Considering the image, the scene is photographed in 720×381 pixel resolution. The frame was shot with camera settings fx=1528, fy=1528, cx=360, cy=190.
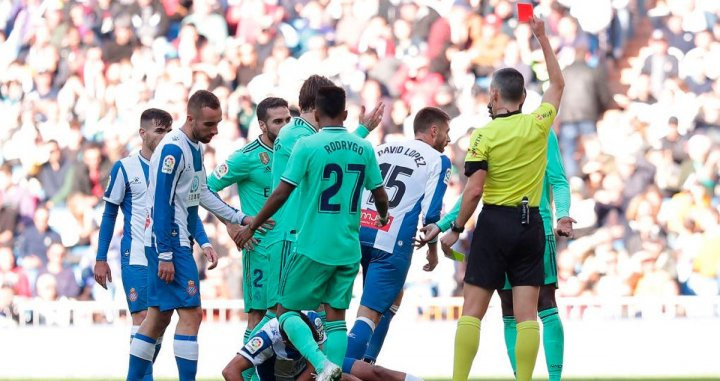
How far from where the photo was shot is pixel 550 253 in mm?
10734

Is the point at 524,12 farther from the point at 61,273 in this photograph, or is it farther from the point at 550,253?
the point at 61,273

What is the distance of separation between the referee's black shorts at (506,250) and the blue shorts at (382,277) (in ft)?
4.64

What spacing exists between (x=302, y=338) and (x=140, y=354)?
60.5 inches

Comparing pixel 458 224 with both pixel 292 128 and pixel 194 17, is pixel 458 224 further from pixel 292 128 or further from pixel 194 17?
pixel 194 17

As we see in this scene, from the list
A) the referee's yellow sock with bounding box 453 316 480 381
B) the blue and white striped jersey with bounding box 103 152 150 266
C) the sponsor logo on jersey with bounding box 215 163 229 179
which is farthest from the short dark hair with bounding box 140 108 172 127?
the referee's yellow sock with bounding box 453 316 480 381

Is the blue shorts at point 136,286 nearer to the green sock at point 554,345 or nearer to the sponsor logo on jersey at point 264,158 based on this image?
the sponsor logo on jersey at point 264,158

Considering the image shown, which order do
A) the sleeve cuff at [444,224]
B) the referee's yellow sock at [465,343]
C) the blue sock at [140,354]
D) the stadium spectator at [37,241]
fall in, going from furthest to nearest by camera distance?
the stadium spectator at [37,241], the sleeve cuff at [444,224], the blue sock at [140,354], the referee's yellow sock at [465,343]

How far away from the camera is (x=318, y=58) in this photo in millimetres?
19375

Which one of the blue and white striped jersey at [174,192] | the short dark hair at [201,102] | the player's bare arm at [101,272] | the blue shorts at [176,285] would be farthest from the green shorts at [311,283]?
the player's bare arm at [101,272]

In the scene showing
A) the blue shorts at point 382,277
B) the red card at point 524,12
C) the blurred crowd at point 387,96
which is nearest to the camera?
the red card at point 524,12

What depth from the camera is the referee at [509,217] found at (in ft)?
32.0

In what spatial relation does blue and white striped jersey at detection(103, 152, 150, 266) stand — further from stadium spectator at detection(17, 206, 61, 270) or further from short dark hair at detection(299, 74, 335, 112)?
stadium spectator at detection(17, 206, 61, 270)

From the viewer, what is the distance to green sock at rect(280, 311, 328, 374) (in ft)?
30.7

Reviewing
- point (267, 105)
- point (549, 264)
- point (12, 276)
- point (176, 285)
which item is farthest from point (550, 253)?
point (12, 276)
